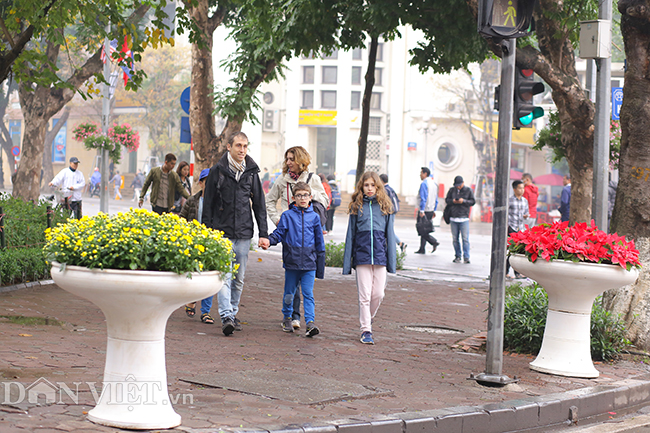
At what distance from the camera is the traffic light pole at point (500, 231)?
6.18 metres

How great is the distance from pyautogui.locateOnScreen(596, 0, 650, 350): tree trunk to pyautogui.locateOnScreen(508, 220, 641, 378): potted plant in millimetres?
1019

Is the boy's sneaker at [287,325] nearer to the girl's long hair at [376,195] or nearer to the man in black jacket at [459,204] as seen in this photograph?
the girl's long hair at [376,195]

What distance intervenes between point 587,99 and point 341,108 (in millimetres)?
47028

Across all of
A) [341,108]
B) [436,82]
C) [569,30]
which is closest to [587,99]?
[569,30]

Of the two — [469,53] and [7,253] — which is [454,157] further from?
[7,253]

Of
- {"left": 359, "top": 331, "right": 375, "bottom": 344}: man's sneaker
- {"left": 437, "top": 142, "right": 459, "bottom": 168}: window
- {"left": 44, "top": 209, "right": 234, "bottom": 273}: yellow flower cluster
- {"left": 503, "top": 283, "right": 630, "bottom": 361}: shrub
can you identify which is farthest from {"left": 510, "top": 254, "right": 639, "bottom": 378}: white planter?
{"left": 437, "top": 142, "right": 459, "bottom": 168}: window

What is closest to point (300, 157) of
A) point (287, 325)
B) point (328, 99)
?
point (287, 325)

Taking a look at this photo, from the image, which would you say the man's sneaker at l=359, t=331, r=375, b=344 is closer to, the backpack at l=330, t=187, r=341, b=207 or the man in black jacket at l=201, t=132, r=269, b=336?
the man in black jacket at l=201, t=132, r=269, b=336

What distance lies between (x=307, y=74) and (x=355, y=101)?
4434 mm

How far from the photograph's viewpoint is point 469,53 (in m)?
13.5

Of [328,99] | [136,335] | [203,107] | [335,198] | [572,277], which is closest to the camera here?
[136,335]

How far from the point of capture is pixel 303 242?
8.03 metres

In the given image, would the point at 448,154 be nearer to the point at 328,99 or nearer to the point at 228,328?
the point at 328,99

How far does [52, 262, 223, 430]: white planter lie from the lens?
4258mm
